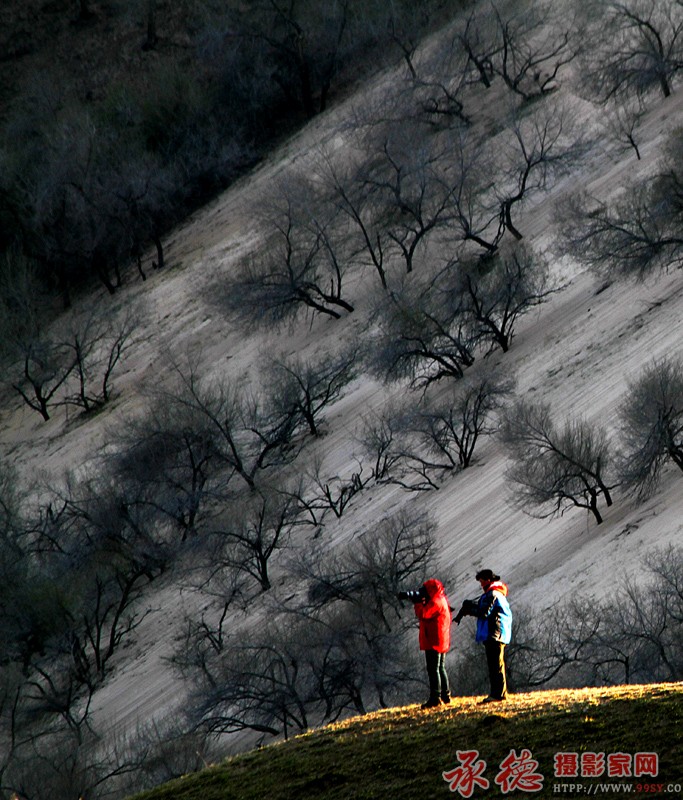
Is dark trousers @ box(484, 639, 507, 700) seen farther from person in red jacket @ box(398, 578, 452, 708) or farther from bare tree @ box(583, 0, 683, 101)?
bare tree @ box(583, 0, 683, 101)

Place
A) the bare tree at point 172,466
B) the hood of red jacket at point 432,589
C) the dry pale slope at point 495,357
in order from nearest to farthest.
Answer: the hood of red jacket at point 432,589, the dry pale slope at point 495,357, the bare tree at point 172,466

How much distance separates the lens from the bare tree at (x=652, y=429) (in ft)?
83.3

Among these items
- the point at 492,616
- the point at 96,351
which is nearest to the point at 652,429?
the point at 492,616

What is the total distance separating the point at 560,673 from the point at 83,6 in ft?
189

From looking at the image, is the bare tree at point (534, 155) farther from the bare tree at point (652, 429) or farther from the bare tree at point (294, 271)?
the bare tree at point (652, 429)

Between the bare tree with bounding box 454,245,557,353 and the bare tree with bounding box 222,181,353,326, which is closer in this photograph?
the bare tree with bounding box 454,245,557,353

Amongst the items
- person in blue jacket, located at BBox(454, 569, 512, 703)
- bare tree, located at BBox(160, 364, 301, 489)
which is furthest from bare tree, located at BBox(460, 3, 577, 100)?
person in blue jacket, located at BBox(454, 569, 512, 703)

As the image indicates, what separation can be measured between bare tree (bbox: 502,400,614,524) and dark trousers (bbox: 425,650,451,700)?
541 inches

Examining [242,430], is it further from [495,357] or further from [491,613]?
[491,613]

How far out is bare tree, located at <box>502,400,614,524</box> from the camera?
1039 inches

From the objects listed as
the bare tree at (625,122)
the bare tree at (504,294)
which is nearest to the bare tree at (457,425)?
the bare tree at (504,294)

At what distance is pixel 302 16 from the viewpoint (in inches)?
2440

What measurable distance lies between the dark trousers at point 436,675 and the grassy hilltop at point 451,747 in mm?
160

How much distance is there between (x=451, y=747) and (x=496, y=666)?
94 centimetres
